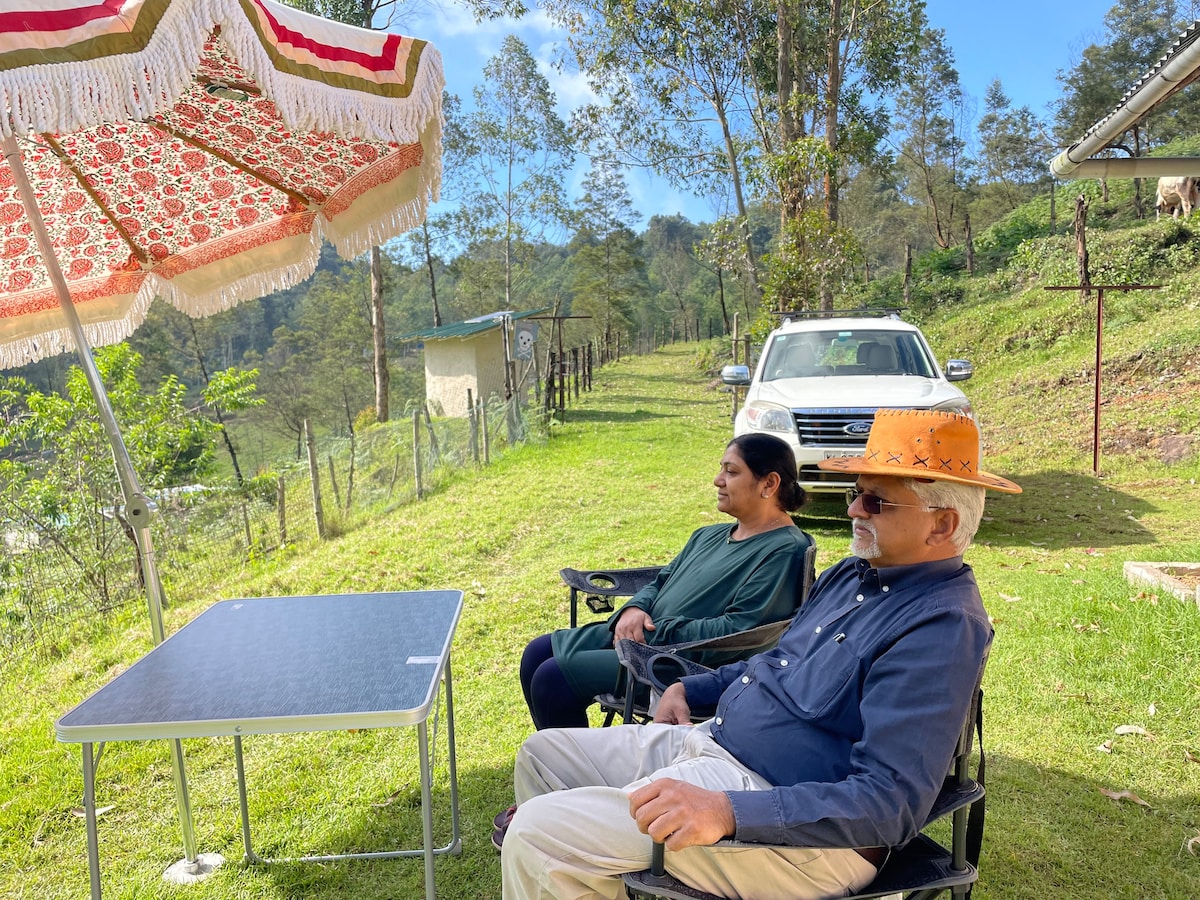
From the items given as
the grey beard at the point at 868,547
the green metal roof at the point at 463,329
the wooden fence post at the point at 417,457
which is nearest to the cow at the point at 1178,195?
the green metal roof at the point at 463,329

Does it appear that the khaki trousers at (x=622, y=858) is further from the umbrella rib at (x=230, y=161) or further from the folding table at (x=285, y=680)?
the umbrella rib at (x=230, y=161)

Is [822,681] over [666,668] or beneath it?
over

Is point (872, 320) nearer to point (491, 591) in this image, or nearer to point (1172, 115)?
point (491, 591)

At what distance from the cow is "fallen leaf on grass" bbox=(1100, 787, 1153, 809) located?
19016 mm

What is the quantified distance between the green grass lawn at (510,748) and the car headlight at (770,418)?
1.00m

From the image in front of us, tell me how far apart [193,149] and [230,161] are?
6.3 inches

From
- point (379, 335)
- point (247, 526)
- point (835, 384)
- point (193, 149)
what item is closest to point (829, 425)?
point (835, 384)

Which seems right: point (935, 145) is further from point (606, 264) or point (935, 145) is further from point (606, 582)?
point (606, 582)

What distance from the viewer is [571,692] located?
2717 mm

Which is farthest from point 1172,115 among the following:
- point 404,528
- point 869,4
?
point 404,528

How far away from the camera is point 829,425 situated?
6.65 m

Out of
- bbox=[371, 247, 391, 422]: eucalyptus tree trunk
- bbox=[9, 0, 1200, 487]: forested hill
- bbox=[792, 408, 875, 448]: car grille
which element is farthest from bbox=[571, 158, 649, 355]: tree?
bbox=[792, 408, 875, 448]: car grille

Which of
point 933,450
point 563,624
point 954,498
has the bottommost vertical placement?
point 563,624

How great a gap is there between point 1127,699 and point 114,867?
4.01m
